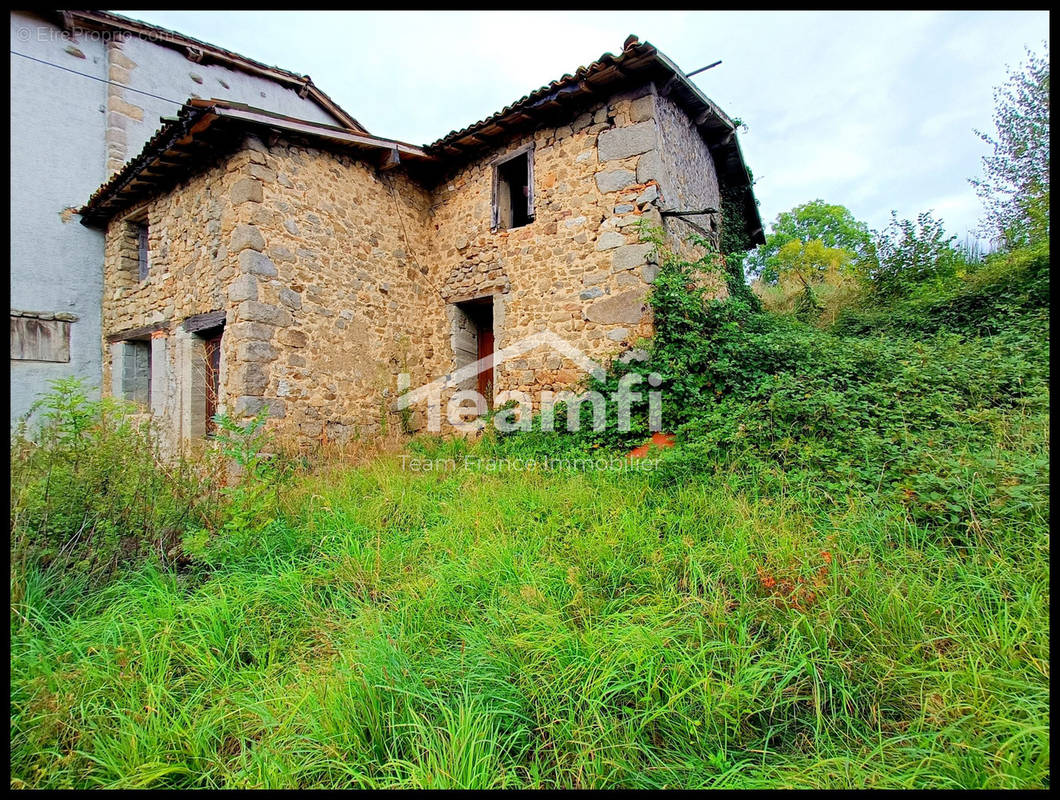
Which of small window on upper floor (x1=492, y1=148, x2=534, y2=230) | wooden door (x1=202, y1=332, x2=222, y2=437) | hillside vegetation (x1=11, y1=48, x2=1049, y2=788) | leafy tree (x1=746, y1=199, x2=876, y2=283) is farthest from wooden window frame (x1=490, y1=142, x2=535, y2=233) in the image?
leafy tree (x1=746, y1=199, x2=876, y2=283)

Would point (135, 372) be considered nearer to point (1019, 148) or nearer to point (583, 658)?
point (583, 658)

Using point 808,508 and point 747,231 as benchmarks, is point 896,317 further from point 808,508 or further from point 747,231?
point 808,508

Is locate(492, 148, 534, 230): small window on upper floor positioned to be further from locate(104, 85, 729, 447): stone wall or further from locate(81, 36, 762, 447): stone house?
locate(104, 85, 729, 447): stone wall

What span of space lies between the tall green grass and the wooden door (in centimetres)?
436

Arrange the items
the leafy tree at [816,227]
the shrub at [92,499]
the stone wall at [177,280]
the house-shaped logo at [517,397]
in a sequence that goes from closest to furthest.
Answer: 1. the shrub at [92,499]
2. the house-shaped logo at [517,397]
3. the stone wall at [177,280]
4. the leafy tree at [816,227]

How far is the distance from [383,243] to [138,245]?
4.77 meters

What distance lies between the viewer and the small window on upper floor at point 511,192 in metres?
6.89

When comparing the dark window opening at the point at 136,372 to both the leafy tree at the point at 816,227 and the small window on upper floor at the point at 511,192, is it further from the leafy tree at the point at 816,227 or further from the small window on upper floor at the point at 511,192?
the leafy tree at the point at 816,227

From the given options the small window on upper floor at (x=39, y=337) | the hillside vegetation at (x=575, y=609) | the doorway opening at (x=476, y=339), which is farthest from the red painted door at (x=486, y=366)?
the small window on upper floor at (x=39, y=337)

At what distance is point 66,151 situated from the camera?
7.97m

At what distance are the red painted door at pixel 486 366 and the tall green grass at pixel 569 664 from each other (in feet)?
14.7

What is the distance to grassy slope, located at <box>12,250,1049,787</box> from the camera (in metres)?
1.59
